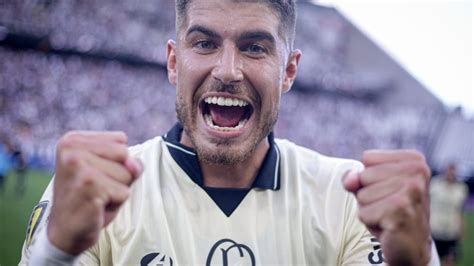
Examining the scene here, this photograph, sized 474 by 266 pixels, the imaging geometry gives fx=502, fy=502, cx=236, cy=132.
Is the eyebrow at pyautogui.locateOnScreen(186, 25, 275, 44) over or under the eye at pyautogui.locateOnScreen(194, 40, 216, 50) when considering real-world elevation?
over

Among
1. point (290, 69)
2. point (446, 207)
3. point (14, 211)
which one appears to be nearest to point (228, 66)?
point (290, 69)

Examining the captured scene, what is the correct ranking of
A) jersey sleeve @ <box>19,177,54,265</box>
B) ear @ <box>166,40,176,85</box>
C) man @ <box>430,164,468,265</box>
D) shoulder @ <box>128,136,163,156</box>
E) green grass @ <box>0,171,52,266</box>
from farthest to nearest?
green grass @ <box>0,171,52,266</box> < man @ <box>430,164,468,265</box> < ear @ <box>166,40,176,85</box> < shoulder @ <box>128,136,163,156</box> < jersey sleeve @ <box>19,177,54,265</box>

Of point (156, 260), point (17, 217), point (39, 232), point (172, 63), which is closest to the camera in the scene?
point (39, 232)

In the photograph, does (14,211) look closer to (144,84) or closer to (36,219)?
(144,84)

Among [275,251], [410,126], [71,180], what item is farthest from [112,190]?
[410,126]

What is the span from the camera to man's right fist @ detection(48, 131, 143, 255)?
121cm

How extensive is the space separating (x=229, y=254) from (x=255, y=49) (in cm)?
77

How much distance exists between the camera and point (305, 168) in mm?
2055

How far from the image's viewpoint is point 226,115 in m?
2.22

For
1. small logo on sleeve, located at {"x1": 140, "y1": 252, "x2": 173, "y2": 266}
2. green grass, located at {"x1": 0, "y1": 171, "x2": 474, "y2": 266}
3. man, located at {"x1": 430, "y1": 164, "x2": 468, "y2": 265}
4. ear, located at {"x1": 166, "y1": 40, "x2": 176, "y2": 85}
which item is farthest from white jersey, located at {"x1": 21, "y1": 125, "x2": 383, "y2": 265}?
green grass, located at {"x1": 0, "y1": 171, "x2": 474, "y2": 266}

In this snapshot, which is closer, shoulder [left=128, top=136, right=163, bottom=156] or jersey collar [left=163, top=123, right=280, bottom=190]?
jersey collar [left=163, top=123, right=280, bottom=190]

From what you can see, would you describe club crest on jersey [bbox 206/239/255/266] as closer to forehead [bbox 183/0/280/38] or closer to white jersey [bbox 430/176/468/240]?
forehead [bbox 183/0/280/38]

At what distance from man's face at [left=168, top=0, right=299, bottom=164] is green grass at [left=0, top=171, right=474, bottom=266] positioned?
4963 millimetres

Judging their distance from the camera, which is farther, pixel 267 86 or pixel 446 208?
pixel 446 208
